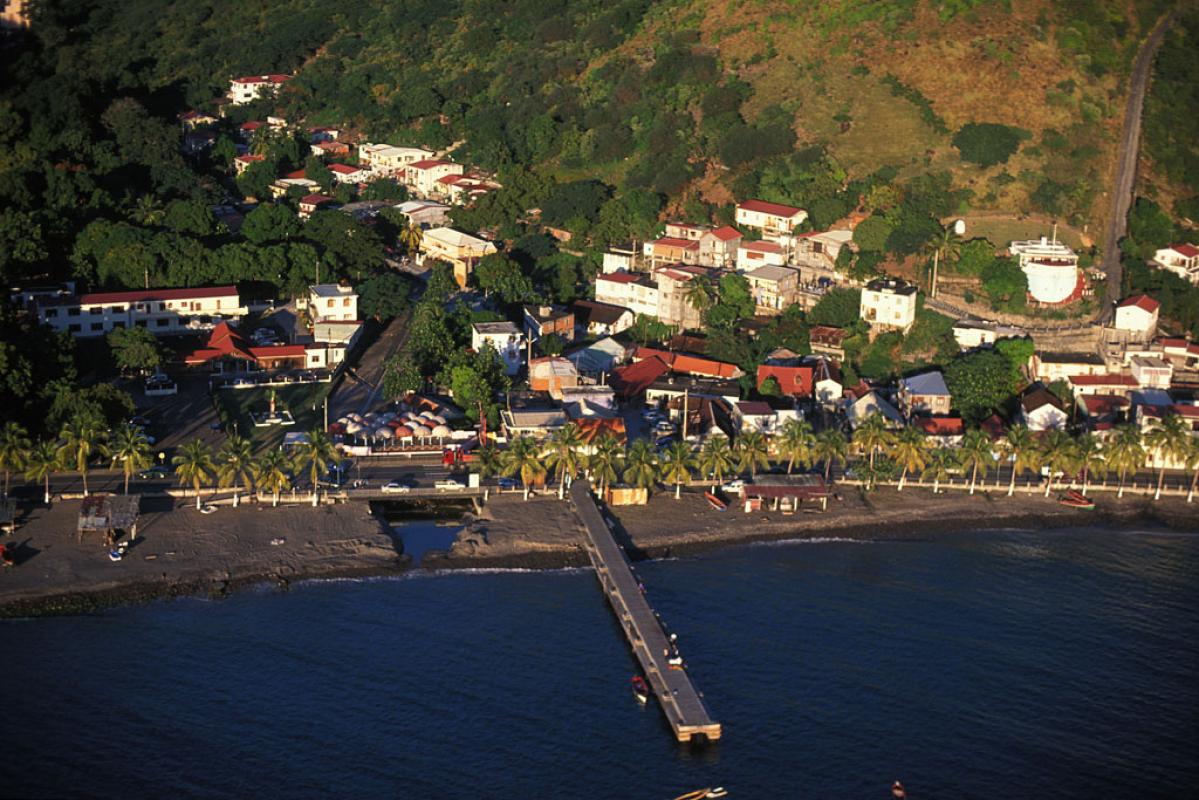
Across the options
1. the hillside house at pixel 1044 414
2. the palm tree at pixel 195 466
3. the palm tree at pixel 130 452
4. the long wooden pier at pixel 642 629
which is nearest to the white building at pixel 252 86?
the palm tree at pixel 130 452

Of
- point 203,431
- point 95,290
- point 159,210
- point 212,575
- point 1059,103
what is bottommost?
point 212,575

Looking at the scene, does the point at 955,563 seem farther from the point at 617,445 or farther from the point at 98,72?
the point at 98,72

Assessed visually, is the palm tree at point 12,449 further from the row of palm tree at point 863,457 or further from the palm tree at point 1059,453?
the palm tree at point 1059,453

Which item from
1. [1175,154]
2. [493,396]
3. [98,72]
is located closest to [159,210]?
[98,72]

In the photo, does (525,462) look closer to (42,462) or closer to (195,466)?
(195,466)

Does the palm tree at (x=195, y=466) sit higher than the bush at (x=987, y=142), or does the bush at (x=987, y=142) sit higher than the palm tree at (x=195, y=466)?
the bush at (x=987, y=142)

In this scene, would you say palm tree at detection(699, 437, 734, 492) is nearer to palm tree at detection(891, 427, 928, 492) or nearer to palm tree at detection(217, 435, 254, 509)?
palm tree at detection(891, 427, 928, 492)

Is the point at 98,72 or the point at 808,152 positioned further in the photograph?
the point at 98,72

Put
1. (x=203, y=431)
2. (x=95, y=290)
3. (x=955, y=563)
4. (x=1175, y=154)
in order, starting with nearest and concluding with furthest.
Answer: (x=955, y=563) → (x=203, y=431) → (x=95, y=290) → (x=1175, y=154)
